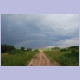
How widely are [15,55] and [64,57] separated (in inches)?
50.7

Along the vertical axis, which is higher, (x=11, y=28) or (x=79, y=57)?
(x=11, y=28)

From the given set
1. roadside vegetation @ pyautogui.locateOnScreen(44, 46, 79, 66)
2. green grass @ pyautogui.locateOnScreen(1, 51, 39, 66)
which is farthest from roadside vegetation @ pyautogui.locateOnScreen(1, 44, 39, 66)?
roadside vegetation @ pyautogui.locateOnScreen(44, 46, 79, 66)

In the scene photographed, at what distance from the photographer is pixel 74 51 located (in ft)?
15.9

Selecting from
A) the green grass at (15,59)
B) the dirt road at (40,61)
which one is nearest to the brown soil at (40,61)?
the dirt road at (40,61)

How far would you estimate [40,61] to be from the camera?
16.0 ft

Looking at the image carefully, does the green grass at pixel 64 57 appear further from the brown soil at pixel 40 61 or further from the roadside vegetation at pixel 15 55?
the roadside vegetation at pixel 15 55

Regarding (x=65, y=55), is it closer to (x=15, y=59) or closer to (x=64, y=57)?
(x=64, y=57)

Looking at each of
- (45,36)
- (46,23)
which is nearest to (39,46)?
(45,36)

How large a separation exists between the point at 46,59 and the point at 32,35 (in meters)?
0.73

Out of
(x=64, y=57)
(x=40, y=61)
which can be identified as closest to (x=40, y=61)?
(x=40, y=61)

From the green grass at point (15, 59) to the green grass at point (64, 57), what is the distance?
1.48 feet

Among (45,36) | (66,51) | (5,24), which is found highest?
(5,24)

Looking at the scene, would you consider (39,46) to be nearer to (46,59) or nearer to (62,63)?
(46,59)

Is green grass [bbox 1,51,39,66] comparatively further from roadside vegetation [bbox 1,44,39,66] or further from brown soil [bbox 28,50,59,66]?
brown soil [bbox 28,50,59,66]
